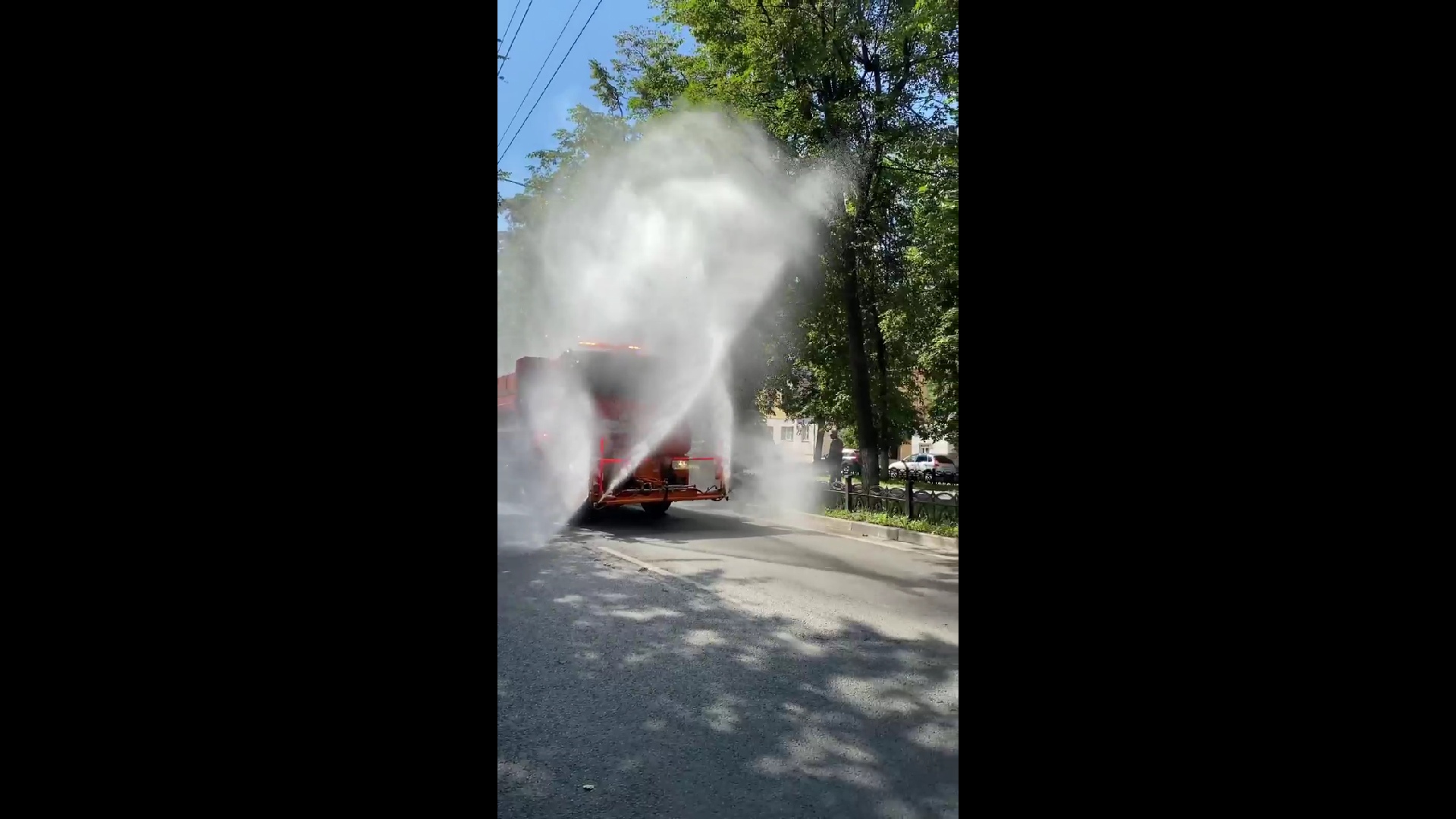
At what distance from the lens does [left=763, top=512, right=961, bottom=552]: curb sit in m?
11.4

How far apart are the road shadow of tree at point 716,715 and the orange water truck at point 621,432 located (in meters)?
5.52

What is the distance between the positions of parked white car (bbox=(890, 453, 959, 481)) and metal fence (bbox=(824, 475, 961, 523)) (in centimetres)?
1132

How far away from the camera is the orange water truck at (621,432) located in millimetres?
12945

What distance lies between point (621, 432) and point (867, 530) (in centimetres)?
411

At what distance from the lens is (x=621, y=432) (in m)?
13.1

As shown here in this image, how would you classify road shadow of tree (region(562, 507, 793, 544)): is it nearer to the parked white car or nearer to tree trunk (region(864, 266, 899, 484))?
tree trunk (region(864, 266, 899, 484))

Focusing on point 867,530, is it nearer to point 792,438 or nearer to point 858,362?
point 858,362

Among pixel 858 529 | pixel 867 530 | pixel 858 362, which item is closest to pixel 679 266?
pixel 858 362
